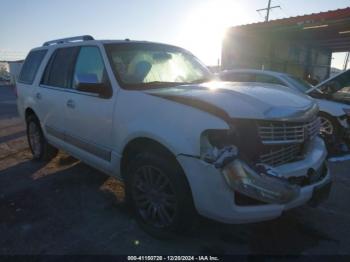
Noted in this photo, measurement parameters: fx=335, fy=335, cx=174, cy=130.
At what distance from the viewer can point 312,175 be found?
9.86 feet

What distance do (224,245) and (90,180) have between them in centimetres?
240

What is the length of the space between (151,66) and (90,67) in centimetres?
75

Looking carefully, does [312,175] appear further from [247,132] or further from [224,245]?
[224,245]

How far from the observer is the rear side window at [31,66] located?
5.40 m

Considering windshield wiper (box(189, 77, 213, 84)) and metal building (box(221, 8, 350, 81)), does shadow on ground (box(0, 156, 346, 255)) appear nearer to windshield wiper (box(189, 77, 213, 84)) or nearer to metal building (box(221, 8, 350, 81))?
windshield wiper (box(189, 77, 213, 84))

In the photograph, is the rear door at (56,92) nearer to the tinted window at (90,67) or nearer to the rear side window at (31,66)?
the tinted window at (90,67)

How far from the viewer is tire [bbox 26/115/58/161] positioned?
18.0 ft

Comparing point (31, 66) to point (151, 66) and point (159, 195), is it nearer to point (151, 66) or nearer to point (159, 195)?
point (151, 66)

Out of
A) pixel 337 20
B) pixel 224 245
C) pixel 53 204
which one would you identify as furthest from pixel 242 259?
pixel 337 20

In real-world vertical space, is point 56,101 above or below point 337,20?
below

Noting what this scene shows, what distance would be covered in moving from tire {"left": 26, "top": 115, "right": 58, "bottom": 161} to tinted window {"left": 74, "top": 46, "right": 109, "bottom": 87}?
171 cm

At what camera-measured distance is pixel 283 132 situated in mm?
2826

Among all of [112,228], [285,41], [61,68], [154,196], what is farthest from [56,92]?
[285,41]

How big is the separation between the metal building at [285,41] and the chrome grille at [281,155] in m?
13.5
